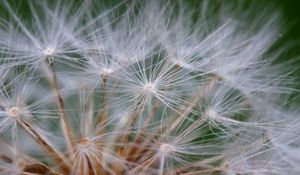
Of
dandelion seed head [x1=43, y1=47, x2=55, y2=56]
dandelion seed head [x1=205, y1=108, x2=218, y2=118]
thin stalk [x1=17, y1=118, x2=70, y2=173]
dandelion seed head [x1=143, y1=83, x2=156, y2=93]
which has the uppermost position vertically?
dandelion seed head [x1=43, y1=47, x2=55, y2=56]

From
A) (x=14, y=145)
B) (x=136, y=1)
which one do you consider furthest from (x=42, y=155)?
(x=136, y=1)

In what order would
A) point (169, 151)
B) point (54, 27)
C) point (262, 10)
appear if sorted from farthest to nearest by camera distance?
point (262, 10) → point (54, 27) → point (169, 151)

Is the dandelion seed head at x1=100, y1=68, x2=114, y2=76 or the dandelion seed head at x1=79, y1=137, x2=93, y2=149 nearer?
the dandelion seed head at x1=79, y1=137, x2=93, y2=149

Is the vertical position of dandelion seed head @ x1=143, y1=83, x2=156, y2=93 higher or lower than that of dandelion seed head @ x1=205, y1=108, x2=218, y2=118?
higher

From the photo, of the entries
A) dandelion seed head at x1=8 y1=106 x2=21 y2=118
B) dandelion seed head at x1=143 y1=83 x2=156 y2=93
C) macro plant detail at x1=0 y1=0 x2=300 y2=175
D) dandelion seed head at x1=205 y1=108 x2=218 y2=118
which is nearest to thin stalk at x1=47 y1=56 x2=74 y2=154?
macro plant detail at x1=0 y1=0 x2=300 y2=175

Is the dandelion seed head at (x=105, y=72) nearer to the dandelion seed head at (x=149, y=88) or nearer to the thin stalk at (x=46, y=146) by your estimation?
the dandelion seed head at (x=149, y=88)

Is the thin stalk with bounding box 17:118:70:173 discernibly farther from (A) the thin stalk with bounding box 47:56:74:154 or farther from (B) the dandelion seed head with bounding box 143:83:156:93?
(B) the dandelion seed head with bounding box 143:83:156:93

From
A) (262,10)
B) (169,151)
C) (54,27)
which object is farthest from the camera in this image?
(262,10)

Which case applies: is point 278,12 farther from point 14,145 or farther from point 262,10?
point 14,145
